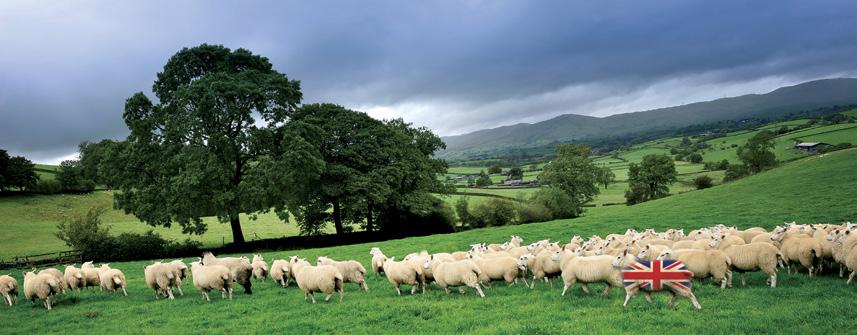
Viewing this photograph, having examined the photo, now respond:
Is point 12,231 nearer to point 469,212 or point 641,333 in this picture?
point 469,212

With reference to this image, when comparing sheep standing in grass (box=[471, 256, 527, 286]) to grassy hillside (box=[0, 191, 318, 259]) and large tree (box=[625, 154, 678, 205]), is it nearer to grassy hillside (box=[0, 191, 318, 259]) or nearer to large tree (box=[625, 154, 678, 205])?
grassy hillside (box=[0, 191, 318, 259])

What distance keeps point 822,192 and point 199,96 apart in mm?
41221

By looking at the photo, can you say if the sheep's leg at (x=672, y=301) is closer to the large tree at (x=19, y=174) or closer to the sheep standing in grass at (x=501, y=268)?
the sheep standing in grass at (x=501, y=268)

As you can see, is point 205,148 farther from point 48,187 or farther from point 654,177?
point 654,177

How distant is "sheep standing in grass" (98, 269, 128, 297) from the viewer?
54.9ft

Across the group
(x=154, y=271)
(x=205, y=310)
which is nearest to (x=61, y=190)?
(x=154, y=271)

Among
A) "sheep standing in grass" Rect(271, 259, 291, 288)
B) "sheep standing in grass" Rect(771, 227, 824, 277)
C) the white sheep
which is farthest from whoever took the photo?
"sheep standing in grass" Rect(271, 259, 291, 288)

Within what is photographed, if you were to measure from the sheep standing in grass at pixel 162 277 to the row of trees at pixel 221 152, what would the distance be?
45.7 feet

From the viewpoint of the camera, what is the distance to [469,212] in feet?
164

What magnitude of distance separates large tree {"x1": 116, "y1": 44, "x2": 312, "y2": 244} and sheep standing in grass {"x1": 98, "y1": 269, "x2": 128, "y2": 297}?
12.0 m

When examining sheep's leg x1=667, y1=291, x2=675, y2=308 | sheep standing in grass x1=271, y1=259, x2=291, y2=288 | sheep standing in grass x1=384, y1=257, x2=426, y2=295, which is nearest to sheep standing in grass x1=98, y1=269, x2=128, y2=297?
sheep standing in grass x1=271, y1=259, x2=291, y2=288

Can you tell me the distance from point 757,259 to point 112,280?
813 inches

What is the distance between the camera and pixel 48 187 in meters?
64.2

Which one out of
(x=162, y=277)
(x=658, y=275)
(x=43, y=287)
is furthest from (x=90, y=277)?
(x=658, y=275)
